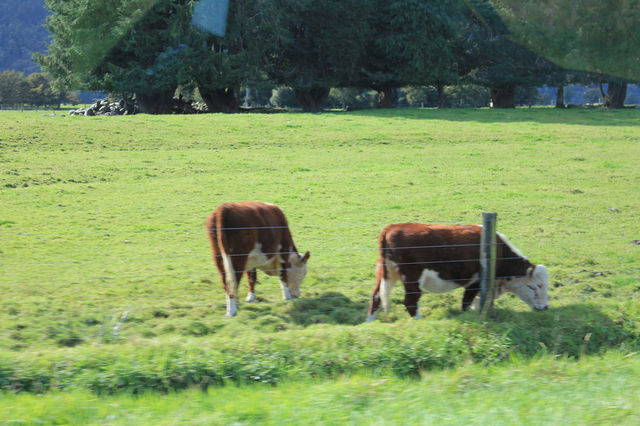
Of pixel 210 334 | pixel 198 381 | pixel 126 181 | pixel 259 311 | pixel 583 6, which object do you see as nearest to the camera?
pixel 198 381

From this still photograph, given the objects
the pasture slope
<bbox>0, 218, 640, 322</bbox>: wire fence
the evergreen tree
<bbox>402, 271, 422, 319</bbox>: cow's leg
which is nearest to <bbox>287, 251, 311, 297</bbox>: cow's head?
<bbox>0, 218, 640, 322</bbox>: wire fence

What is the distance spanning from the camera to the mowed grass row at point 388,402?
4.75 metres

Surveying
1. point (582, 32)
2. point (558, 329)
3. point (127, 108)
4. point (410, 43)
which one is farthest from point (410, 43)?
point (558, 329)

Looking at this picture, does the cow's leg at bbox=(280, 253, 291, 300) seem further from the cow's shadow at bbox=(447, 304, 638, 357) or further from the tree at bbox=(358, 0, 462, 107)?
the tree at bbox=(358, 0, 462, 107)

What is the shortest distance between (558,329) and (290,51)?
44.2 meters

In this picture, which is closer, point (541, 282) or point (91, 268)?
point (541, 282)

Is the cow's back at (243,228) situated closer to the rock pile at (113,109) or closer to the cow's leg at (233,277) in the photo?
the cow's leg at (233,277)

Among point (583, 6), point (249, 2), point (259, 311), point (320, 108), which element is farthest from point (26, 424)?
point (583, 6)

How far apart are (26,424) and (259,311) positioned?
15.3 feet

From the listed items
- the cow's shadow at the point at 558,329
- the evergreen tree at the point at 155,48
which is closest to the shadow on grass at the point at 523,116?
the evergreen tree at the point at 155,48

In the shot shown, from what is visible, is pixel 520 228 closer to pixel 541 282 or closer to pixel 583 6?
pixel 541 282

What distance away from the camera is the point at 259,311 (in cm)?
921

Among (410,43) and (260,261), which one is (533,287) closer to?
(260,261)

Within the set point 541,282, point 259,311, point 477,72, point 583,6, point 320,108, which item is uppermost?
point 583,6
